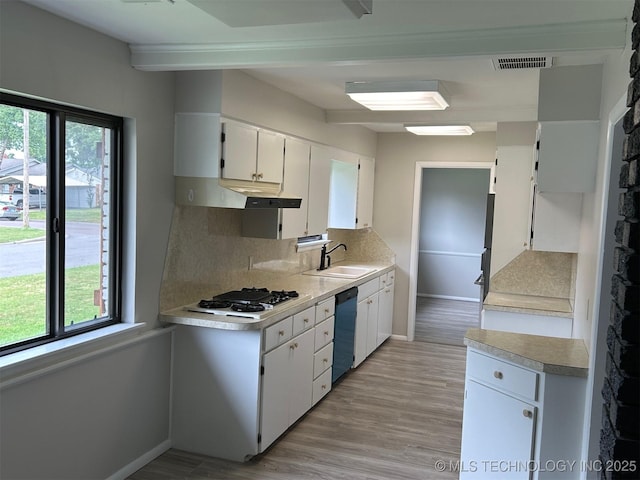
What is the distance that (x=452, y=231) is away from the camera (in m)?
9.60

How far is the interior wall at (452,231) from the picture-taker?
31.0 feet

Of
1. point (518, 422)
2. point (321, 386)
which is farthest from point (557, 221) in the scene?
point (321, 386)

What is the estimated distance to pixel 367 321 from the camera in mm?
5762

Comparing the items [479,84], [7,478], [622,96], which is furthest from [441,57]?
[7,478]

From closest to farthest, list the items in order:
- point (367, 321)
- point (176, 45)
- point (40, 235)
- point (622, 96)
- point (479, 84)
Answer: point (622, 96)
point (40, 235)
point (176, 45)
point (479, 84)
point (367, 321)

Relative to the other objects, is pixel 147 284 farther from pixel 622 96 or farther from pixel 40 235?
pixel 622 96

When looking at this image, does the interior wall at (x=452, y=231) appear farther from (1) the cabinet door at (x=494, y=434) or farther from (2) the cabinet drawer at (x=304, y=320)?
(1) the cabinet door at (x=494, y=434)

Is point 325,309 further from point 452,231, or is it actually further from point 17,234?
point 452,231

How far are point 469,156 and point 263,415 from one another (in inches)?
160

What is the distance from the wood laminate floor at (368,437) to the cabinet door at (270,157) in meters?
1.90

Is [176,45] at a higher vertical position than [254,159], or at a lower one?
higher

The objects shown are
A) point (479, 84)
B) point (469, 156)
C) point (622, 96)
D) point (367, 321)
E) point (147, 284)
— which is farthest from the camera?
point (469, 156)

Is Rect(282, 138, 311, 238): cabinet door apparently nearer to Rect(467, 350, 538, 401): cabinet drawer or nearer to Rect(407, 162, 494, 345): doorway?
Rect(467, 350, 538, 401): cabinet drawer

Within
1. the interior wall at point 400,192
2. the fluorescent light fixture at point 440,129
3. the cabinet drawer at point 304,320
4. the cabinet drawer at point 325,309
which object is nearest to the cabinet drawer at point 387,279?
the interior wall at point 400,192
